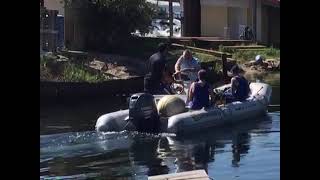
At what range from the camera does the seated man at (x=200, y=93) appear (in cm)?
1225

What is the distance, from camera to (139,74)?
2272 cm

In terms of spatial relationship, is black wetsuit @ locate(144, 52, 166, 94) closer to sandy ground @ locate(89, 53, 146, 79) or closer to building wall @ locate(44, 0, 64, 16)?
sandy ground @ locate(89, 53, 146, 79)

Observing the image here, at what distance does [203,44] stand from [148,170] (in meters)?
20.2

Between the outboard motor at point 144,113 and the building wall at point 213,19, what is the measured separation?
83.0 feet

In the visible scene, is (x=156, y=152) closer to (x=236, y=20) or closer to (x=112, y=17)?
(x=112, y=17)

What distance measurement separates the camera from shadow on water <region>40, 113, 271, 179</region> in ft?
29.6

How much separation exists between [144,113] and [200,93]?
50.5 inches

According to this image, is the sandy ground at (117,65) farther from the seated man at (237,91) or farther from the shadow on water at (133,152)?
the shadow on water at (133,152)

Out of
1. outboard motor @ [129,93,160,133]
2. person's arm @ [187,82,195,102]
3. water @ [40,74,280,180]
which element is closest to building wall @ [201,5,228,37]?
water @ [40,74,280,180]

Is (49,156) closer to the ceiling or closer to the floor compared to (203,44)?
closer to the floor

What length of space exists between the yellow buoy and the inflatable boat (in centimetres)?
6
